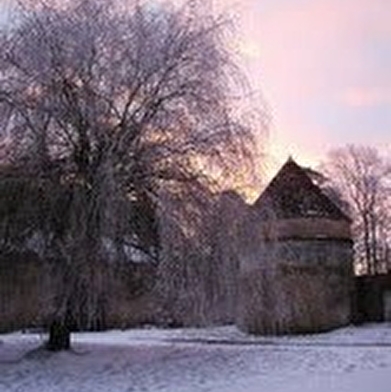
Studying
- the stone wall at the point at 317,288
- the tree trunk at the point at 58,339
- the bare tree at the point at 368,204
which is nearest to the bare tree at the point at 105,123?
the tree trunk at the point at 58,339

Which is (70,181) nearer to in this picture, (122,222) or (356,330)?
(122,222)

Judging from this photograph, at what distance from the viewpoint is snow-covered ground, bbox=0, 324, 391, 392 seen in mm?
18422

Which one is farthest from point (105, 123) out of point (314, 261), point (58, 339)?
point (314, 261)

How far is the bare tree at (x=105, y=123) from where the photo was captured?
20297 millimetres

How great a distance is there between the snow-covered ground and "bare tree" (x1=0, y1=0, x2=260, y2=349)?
1253 millimetres

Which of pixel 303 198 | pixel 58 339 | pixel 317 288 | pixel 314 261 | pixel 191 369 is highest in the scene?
pixel 303 198

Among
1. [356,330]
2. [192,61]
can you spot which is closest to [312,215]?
[356,330]

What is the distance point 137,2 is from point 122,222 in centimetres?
539

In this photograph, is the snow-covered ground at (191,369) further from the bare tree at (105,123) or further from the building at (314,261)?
the building at (314,261)

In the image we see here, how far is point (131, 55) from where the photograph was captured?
2152cm

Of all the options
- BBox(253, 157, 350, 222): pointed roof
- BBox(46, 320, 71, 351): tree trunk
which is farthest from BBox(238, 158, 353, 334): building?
BBox(46, 320, 71, 351): tree trunk

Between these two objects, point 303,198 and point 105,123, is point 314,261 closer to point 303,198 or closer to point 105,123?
point 303,198

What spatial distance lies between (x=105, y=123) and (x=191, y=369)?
5663mm

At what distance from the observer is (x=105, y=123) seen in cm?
2112
